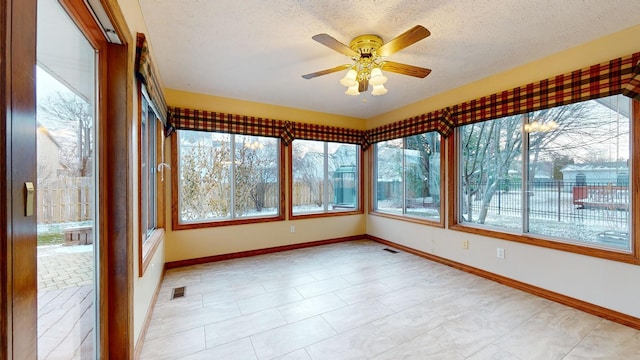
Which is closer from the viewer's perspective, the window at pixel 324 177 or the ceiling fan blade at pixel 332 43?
the ceiling fan blade at pixel 332 43

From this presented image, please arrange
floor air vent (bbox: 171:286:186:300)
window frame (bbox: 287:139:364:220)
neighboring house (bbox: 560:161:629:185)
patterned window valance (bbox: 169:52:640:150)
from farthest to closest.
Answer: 1. window frame (bbox: 287:139:364:220)
2. floor air vent (bbox: 171:286:186:300)
3. neighboring house (bbox: 560:161:629:185)
4. patterned window valance (bbox: 169:52:640:150)

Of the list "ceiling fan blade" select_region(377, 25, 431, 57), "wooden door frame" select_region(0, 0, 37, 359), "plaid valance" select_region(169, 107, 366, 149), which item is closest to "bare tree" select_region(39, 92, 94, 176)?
"wooden door frame" select_region(0, 0, 37, 359)

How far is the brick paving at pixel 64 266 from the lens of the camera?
94 centimetres

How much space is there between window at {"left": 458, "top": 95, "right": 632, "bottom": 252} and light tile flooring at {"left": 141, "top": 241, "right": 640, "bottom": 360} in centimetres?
78

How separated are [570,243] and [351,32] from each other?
117 inches

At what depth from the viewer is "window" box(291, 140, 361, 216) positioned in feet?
15.2

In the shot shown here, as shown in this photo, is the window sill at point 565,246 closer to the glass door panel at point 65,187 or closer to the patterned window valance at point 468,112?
the patterned window valance at point 468,112

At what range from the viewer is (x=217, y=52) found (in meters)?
2.58

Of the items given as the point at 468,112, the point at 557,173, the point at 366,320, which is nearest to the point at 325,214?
the point at 366,320

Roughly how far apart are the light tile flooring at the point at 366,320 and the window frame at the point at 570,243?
561mm

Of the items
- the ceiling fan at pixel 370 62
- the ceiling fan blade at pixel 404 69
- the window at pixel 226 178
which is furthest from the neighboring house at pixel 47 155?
the window at pixel 226 178

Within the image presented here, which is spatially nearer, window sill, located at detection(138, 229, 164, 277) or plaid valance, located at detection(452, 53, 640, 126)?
window sill, located at detection(138, 229, 164, 277)

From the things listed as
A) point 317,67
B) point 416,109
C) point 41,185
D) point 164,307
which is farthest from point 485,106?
point 164,307

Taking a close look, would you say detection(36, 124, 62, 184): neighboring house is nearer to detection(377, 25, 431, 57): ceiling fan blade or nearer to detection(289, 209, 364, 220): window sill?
detection(377, 25, 431, 57): ceiling fan blade
